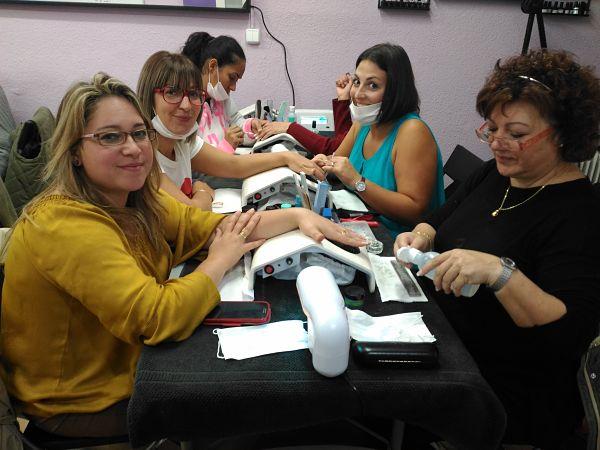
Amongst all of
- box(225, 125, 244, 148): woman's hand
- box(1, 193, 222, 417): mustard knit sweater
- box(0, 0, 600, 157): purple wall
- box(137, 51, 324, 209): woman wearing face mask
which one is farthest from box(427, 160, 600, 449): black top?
box(0, 0, 600, 157): purple wall

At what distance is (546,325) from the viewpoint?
40.2 inches

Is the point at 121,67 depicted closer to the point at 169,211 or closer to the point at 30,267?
the point at 169,211

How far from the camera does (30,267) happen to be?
96 cm

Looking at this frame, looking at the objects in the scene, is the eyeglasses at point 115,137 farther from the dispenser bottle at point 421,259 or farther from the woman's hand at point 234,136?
the woman's hand at point 234,136

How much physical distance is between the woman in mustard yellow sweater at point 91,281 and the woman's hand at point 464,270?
302mm

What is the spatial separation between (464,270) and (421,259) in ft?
0.49

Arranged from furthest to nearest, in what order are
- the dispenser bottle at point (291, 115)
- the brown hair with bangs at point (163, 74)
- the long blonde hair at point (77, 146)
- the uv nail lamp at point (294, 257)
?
the dispenser bottle at point (291, 115) → the brown hair with bangs at point (163, 74) → the uv nail lamp at point (294, 257) → the long blonde hair at point (77, 146)

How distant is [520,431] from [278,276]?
70 cm

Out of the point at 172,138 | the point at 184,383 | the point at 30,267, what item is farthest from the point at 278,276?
the point at 172,138

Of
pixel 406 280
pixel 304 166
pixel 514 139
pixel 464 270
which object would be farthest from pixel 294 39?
pixel 464 270

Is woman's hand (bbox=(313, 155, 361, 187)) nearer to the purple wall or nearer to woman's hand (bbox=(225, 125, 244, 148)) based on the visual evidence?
woman's hand (bbox=(225, 125, 244, 148))

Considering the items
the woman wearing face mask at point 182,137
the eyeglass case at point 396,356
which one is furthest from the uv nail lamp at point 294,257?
the woman wearing face mask at point 182,137

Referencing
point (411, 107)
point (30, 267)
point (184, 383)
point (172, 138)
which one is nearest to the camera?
point (184, 383)

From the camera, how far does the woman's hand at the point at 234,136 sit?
2.45m
